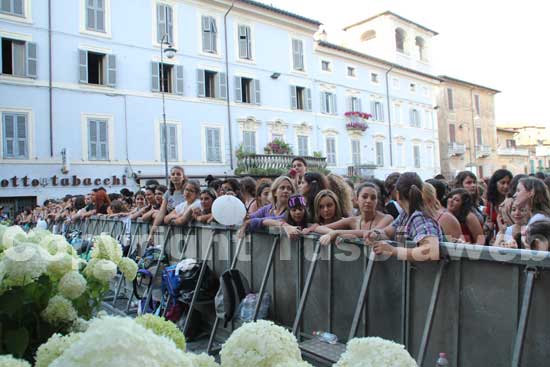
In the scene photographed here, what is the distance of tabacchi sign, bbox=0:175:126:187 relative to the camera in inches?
672

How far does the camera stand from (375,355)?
103cm

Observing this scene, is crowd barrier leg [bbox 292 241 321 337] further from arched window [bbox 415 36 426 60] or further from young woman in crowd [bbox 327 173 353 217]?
arched window [bbox 415 36 426 60]

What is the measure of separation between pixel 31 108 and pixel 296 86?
14531mm

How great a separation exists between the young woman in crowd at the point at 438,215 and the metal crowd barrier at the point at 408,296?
57 centimetres

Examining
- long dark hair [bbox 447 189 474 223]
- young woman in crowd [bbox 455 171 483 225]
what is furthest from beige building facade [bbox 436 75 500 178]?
long dark hair [bbox 447 189 474 223]

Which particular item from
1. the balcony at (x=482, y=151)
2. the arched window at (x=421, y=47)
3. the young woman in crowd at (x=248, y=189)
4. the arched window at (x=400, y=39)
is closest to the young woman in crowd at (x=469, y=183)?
the young woman in crowd at (x=248, y=189)

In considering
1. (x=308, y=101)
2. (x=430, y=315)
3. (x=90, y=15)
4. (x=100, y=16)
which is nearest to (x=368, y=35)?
(x=308, y=101)

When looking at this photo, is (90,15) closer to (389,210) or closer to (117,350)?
(389,210)

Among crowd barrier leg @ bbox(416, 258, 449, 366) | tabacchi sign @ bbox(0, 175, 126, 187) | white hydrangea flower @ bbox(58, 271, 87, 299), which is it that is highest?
tabacchi sign @ bbox(0, 175, 126, 187)

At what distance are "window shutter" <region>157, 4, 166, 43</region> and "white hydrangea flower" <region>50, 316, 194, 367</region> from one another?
2224cm

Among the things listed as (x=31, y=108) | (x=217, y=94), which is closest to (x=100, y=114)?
(x=31, y=108)

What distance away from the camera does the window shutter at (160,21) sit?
70.4ft

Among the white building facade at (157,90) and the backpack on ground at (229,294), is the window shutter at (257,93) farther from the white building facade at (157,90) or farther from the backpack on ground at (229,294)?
the backpack on ground at (229,294)

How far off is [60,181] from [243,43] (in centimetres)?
1194
